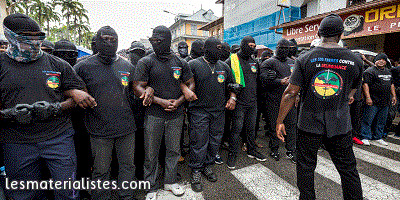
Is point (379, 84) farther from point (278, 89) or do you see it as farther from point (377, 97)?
point (278, 89)

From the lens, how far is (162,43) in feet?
8.82

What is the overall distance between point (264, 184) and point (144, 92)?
234 centimetres

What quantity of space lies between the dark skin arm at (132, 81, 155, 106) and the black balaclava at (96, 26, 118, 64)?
0.43m

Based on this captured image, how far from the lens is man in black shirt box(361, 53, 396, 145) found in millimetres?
5121

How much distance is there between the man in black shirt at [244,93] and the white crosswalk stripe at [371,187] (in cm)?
109

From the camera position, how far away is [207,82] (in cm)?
315

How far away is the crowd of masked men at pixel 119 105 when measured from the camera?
1846 millimetres

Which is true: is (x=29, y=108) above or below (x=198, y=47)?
below

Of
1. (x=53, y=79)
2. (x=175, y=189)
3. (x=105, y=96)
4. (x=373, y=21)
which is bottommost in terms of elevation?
(x=175, y=189)

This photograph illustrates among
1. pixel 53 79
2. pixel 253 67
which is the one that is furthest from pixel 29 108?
pixel 253 67

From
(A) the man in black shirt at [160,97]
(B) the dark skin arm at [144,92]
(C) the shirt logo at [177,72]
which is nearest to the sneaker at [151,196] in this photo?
(A) the man in black shirt at [160,97]

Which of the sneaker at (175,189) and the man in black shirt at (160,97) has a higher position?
the man in black shirt at (160,97)

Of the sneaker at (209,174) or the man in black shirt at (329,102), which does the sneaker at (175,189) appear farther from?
the man in black shirt at (329,102)

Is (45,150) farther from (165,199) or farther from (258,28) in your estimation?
(258,28)
